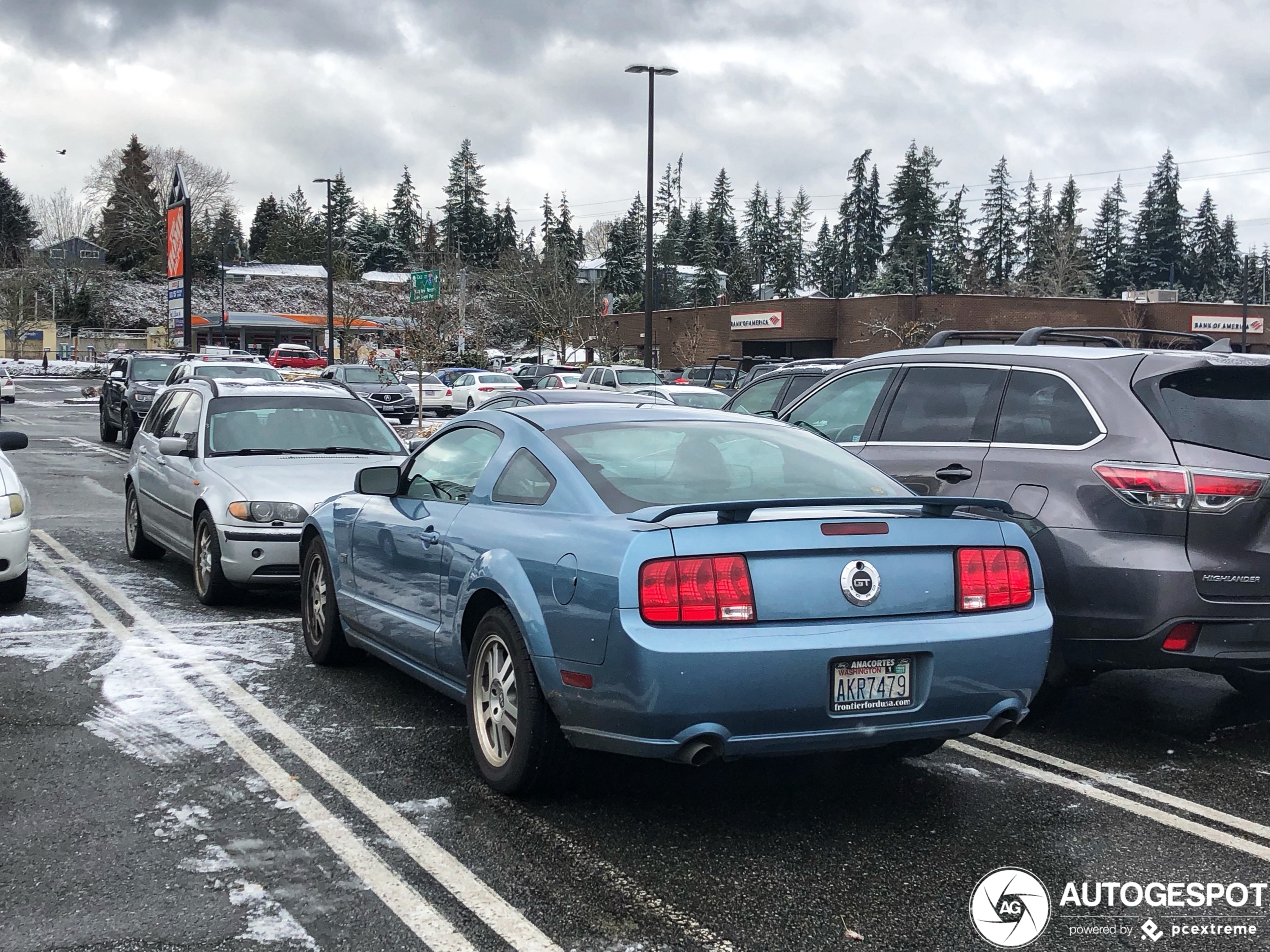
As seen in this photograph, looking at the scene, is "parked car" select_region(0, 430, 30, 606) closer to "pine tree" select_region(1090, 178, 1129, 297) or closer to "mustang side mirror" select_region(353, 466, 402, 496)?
"mustang side mirror" select_region(353, 466, 402, 496)

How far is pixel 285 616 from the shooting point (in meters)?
8.22

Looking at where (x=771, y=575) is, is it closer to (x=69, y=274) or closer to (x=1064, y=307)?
(x=1064, y=307)

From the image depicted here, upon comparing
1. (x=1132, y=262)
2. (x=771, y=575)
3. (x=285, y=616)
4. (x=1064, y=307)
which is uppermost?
(x=1132, y=262)

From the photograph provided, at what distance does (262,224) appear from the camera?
145 metres

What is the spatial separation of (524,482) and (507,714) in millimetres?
928

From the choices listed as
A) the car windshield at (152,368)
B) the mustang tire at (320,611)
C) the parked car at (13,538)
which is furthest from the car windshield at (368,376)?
the mustang tire at (320,611)

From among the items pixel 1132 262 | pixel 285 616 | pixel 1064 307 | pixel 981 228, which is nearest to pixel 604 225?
pixel 981 228

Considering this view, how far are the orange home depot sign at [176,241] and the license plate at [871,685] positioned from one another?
40666 millimetres

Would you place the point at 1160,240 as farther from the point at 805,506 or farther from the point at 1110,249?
the point at 805,506

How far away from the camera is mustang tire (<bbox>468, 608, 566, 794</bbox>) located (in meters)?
4.39

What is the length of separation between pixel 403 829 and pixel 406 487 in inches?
81.1

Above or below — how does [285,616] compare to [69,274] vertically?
below

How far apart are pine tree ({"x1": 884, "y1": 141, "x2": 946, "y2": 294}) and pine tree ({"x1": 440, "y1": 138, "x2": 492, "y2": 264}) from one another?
49548 mm

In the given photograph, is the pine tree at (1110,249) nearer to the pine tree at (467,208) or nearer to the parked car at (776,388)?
the pine tree at (467,208)
